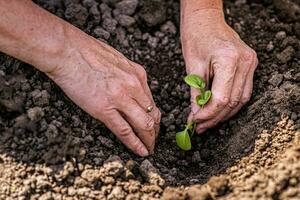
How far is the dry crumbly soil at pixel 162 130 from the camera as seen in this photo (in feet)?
5.69

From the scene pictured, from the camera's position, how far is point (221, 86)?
6.40ft

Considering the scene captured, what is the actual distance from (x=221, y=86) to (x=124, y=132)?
1.17 ft

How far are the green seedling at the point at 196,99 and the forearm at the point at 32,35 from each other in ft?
1.39

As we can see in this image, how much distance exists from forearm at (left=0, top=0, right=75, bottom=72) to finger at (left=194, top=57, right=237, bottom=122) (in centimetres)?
50

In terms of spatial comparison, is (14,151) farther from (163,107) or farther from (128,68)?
(163,107)

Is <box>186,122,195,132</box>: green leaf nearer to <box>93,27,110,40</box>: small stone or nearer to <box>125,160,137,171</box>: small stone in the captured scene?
<box>125,160,137,171</box>: small stone

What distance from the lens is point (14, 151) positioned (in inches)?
70.7

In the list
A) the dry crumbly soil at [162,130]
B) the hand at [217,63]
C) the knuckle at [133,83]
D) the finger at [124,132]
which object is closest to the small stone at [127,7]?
the dry crumbly soil at [162,130]

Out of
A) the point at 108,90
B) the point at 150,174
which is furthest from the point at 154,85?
the point at 150,174

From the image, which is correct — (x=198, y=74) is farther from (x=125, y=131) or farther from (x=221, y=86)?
(x=125, y=131)

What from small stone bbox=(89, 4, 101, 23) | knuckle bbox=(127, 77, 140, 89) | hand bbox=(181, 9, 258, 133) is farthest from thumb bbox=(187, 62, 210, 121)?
small stone bbox=(89, 4, 101, 23)

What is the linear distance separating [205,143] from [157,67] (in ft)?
1.20

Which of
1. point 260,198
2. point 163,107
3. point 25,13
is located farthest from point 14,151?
point 260,198

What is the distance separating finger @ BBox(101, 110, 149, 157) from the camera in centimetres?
186
